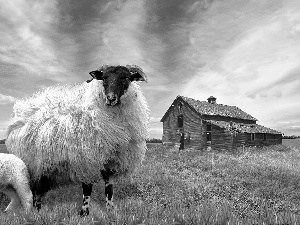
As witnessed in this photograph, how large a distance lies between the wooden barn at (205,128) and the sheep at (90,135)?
29.3 metres

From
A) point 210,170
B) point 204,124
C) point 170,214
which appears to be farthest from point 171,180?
point 204,124

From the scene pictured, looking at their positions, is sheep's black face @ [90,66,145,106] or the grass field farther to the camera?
sheep's black face @ [90,66,145,106]

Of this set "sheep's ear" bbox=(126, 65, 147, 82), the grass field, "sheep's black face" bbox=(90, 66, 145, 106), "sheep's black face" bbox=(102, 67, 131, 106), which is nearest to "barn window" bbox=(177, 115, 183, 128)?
the grass field

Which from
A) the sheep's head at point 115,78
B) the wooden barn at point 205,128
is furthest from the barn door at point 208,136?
the sheep's head at point 115,78

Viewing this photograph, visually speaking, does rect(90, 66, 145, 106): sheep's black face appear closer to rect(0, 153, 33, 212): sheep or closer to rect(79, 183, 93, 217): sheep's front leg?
rect(79, 183, 93, 217): sheep's front leg

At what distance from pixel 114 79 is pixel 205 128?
32.2 meters

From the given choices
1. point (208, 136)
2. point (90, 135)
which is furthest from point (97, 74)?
point (208, 136)

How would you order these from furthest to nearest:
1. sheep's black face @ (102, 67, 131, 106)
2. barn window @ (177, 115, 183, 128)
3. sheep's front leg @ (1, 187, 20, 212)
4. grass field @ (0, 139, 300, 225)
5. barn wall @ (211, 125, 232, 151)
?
barn window @ (177, 115, 183, 128) < barn wall @ (211, 125, 232, 151) < sheep's front leg @ (1, 187, 20, 212) < sheep's black face @ (102, 67, 131, 106) < grass field @ (0, 139, 300, 225)

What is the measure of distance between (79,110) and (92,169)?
4.83ft

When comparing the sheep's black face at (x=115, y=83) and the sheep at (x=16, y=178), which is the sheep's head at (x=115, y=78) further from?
the sheep at (x=16, y=178)

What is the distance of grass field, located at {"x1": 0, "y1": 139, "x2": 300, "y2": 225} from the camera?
199 inches

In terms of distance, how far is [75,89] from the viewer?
8203 mm

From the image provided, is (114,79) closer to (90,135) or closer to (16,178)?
(90,135)

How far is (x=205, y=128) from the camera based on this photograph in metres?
37.7
